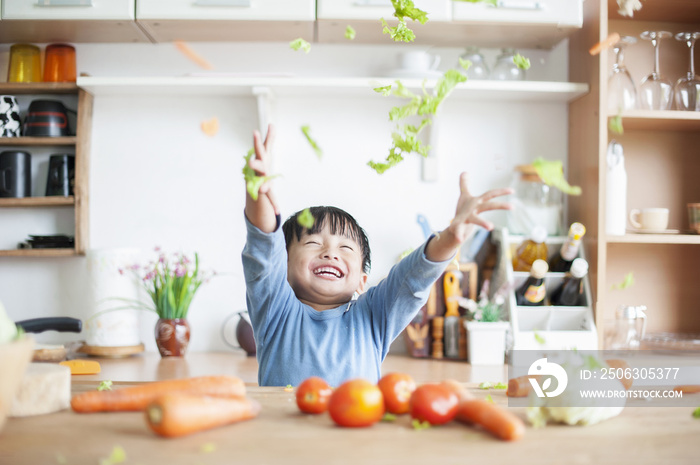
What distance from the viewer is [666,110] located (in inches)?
74.2

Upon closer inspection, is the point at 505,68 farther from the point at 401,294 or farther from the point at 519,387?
the point at 519,387

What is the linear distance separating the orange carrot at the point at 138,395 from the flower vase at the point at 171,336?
42.7 inches

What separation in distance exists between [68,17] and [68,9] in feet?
0.07

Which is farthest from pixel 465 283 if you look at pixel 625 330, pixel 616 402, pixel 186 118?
pixel 616 402

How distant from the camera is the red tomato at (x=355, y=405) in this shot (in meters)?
0.67

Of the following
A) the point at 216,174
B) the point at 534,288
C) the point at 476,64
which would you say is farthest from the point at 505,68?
the point at 216,174

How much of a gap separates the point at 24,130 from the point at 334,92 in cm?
93

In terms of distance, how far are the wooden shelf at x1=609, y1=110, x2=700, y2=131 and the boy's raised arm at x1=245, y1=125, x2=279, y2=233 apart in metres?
1.22

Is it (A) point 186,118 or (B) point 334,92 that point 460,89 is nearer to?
(B) point 334,92

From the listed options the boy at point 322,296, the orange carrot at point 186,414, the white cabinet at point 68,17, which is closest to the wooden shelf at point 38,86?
the white cabinet at point 68,17

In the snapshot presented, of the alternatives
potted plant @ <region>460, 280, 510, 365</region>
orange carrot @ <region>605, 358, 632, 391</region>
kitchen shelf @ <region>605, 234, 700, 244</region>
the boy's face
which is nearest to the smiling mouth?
the boy's face

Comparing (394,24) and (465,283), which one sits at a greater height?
(394,24)

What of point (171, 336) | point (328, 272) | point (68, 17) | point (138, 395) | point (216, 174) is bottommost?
point (171, 336)

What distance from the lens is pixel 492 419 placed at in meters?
0.66
